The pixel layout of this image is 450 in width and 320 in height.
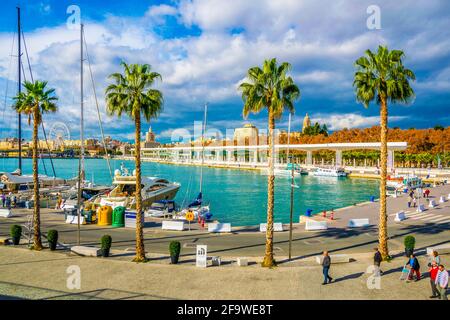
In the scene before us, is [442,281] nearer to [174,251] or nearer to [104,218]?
[174,251]

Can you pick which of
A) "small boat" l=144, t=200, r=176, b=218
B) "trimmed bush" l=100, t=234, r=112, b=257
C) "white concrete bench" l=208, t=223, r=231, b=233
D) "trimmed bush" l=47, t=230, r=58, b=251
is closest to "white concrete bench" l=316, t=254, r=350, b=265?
"white concrete bench" l=208, t=223, r=231, b=233

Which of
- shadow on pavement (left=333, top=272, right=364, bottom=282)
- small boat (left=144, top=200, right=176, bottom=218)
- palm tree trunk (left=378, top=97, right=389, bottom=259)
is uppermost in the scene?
palm tree trunk (left=378, top=97, right=389, bottom=259)

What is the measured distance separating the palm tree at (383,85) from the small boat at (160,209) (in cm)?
2159

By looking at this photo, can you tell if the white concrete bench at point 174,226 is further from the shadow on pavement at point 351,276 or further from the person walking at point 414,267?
the person walking at point 414,267

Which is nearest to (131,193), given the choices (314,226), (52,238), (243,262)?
(52,238)

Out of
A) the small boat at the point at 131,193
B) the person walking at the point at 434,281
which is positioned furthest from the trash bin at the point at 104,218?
the person walking at the point at 434,281

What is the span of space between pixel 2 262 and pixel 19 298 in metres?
6.39

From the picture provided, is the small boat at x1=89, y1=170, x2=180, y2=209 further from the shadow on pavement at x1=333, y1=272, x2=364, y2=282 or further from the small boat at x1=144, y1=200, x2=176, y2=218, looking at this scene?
the shadow on pavement at x1=333, y1=272, x2=364, y2=282

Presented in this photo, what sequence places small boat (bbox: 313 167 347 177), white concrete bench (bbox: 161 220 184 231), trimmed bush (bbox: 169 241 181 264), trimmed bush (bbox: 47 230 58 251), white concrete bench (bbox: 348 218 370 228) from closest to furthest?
trimmed bush (bbox: 169 241 181 264), trimmed bush (bbox: 47 230 58 251), white concrete bench (bbox: 161 220 184 231), white concrete bench (bbox: 348 218 370 228), small boat (bbox: 313 167 347 177)

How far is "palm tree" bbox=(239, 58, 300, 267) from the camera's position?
17.9 m

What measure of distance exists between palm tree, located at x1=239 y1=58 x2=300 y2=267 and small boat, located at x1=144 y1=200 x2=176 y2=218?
61.7 feet
